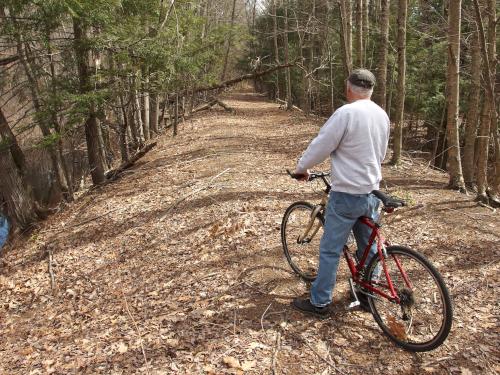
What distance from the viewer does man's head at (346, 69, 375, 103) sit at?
3.44m

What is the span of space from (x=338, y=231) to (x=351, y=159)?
2.19 feet

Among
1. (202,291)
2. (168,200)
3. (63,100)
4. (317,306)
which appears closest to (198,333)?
(202,291)

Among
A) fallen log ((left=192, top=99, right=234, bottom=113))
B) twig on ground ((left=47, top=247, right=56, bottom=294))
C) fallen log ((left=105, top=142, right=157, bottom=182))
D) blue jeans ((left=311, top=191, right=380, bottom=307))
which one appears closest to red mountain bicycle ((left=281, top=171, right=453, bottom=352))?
blue jeans ((left=311, top=191, right=380, bottom=307))

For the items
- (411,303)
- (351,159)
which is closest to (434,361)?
(411,303)

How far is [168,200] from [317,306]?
15.6 ft

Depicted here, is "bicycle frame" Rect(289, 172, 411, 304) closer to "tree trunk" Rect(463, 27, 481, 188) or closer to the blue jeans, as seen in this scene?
the blue jeans

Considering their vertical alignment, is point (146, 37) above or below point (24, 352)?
above

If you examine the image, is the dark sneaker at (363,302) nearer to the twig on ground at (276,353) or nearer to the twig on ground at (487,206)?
the twig on ground at (276,353)

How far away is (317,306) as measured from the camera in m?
4.04

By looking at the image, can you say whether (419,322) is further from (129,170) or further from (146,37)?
(129,170)

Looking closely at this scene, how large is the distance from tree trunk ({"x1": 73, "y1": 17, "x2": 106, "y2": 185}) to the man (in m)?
6.65

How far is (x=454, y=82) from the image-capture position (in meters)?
7.48

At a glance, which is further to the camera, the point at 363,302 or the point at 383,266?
the point at 363,302

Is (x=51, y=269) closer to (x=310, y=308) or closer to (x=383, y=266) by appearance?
(x=310, y=308)
